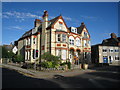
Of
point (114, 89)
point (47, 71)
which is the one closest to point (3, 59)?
point (47, 71)

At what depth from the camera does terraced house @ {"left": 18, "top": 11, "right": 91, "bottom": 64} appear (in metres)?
27.6

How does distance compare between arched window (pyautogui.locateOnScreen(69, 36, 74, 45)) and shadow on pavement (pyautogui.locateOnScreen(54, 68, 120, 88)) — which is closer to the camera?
shadow on pavement (pyautogui.locateOnScreen(54, 68, 120, 88))

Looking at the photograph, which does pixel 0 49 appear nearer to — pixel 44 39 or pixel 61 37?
pixel 44 39

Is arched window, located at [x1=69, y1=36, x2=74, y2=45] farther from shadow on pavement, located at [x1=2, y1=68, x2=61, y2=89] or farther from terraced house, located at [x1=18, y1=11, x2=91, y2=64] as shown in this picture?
shadow on pavement, located at [x1=2, y1=68, x2=61, y2=89]

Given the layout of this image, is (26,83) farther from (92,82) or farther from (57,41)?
(57,41)

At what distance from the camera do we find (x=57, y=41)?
27.5 metres

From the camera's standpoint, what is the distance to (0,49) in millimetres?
40062

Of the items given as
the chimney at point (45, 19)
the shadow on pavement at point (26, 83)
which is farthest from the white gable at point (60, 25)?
the shadow on pavement at point (26, 83)

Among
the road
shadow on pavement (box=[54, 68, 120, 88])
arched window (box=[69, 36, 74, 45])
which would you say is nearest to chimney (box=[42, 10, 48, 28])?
arched window (box=[69, 36, 74, 45])

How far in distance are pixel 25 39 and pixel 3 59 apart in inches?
395

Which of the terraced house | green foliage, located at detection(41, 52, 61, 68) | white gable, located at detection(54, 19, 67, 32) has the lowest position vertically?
green foliage, located at detection(41, 52, 61, 68)

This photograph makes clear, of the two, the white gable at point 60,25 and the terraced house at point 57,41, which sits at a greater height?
the white gable at point 60,25

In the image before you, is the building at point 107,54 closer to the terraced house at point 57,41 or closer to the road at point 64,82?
the terraced house at point 57,41

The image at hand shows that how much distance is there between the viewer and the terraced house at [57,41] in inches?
1085
